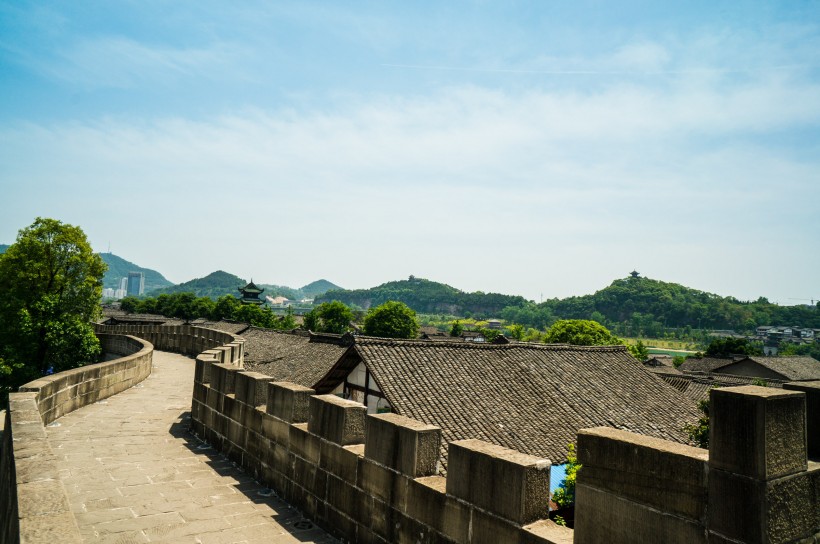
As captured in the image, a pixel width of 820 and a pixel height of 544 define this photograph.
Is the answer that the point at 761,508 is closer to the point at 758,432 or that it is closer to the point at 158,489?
the point at 758,432

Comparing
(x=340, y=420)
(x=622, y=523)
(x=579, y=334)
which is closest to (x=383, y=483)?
(x=340, y=420)

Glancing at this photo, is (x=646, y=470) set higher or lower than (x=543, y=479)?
higher

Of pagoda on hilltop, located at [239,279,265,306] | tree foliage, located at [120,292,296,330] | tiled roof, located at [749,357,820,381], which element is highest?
pagoda on hilltop, located at [239,279,265,306]

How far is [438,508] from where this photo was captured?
3932 millimetres

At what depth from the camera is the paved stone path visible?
195 inches

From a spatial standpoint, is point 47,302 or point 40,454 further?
point 47,302

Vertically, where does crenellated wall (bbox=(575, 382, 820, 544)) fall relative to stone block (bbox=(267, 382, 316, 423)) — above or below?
above

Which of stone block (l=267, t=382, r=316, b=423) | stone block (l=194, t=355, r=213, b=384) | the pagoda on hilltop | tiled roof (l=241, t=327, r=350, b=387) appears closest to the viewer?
stone block (l=267, t=382, r=316, b=423)

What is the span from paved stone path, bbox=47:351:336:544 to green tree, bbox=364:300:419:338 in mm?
51060

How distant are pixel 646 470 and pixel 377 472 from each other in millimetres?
2520

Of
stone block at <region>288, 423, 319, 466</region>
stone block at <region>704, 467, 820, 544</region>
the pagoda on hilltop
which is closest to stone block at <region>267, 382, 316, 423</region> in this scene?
stone block at <region>288, 423, 319, 466</region>

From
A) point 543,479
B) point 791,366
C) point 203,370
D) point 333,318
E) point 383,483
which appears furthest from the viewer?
point 333,318

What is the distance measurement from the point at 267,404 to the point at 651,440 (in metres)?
4.91

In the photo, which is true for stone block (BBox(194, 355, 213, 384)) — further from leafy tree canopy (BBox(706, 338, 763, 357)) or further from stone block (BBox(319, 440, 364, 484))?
leafy tree canopy (BBox(706, 338, 763, 357))
